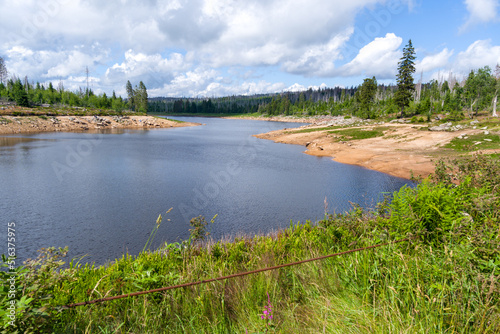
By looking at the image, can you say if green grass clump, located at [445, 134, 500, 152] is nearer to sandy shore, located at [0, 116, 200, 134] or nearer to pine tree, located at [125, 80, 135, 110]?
sandy shore, located at [0, 116, 200, 134]


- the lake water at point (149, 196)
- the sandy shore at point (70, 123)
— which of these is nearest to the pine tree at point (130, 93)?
the sandy shore at point (70, 123)

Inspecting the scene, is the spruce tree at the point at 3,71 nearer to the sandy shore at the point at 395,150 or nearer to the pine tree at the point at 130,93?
the pine tree at the point at 130,93

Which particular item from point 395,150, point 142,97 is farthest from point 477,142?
point 142,97

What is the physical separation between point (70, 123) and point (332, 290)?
9567 cm

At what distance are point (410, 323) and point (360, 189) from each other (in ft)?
67.5

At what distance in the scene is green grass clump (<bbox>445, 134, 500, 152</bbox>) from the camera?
31406 millimetres

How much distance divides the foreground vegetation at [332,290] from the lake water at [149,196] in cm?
694

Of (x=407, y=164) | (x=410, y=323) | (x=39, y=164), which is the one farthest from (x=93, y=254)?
(x=407, y=164)

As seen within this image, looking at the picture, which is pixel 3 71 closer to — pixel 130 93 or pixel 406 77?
pixel 130 93

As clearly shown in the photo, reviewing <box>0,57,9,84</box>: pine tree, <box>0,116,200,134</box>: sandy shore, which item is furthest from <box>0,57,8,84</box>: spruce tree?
<box>0,116,200,134</box>: sandy shore

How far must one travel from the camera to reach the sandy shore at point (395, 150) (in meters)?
30.4

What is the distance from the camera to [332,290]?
17.6 ft

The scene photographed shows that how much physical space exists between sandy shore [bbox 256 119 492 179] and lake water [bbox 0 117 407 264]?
9.36ft

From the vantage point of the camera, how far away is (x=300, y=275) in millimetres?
6043
